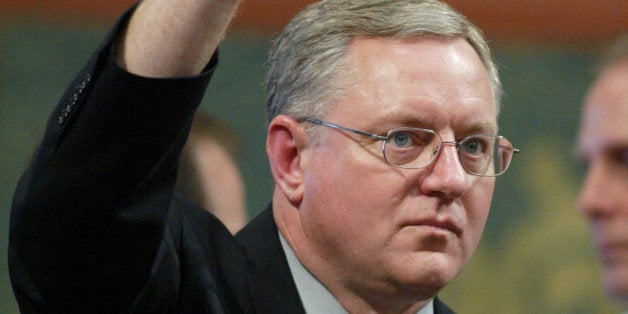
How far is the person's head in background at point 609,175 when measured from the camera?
1.01m

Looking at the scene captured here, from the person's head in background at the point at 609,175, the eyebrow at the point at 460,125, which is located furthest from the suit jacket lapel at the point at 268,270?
the person's head in background at the point at 609,175

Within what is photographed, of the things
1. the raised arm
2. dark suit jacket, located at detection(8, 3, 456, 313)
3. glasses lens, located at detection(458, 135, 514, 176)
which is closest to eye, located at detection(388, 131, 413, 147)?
glasses lens, located at detection(458, 135, 514, 176)

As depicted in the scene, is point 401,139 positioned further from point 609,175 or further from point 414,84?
point 609,175

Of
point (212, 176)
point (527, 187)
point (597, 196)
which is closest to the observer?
point (597, 196)

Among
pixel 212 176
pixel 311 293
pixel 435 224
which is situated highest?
pixel 435 224

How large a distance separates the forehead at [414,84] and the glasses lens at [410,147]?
0.03 m

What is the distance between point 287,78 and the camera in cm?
232

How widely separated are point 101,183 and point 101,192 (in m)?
0.02

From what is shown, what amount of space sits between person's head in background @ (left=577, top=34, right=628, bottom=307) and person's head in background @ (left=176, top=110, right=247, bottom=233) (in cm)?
225

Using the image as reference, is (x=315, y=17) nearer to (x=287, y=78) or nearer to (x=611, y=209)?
(x=287, y=78)

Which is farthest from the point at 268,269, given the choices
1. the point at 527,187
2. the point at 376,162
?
the point at 527,187

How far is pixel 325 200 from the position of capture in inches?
85.0

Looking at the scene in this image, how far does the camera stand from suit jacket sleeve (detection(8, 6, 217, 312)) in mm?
1569

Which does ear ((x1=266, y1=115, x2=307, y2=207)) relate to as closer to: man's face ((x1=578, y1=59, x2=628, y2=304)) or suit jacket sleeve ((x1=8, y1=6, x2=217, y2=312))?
suit jacket sleeve ((x1=8, y1=6, x2=217, y2=312))
